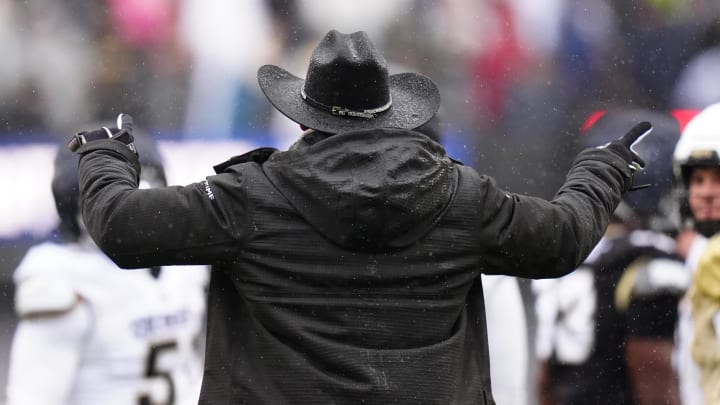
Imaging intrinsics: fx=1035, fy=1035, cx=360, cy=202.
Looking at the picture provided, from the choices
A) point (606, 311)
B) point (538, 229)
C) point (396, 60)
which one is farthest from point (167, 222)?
point (606, 311)

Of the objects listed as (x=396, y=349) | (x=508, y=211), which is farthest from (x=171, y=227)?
(x=508, y=211)

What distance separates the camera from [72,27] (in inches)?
104

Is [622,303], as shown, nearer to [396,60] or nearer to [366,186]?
[396,60]

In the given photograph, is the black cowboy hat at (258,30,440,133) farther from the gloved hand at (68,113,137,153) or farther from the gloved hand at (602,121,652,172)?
the gloved hand at (602,121,652,172)

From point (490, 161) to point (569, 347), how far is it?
1.91 feet

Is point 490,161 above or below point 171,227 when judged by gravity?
below

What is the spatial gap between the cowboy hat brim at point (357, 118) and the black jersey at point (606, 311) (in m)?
1.21

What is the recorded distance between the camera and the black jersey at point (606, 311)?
2.95m

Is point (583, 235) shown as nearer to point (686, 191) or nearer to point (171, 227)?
point (171, 227)

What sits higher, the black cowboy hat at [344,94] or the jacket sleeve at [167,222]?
the black cowboy hat at [344,94]

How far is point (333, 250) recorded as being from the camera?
1.62 m

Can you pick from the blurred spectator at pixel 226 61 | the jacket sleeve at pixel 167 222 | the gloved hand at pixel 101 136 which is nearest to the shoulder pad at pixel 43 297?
the blurred spectator at pixel 226 61

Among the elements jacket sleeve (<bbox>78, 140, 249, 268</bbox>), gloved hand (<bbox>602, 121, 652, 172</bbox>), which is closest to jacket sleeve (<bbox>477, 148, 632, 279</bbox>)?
gloved hand (<bbox>602, 121, 652, 172</bbox>)

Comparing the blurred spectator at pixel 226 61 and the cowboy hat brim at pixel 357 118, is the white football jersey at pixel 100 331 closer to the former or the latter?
the blurred spectator at pixel 226 61
